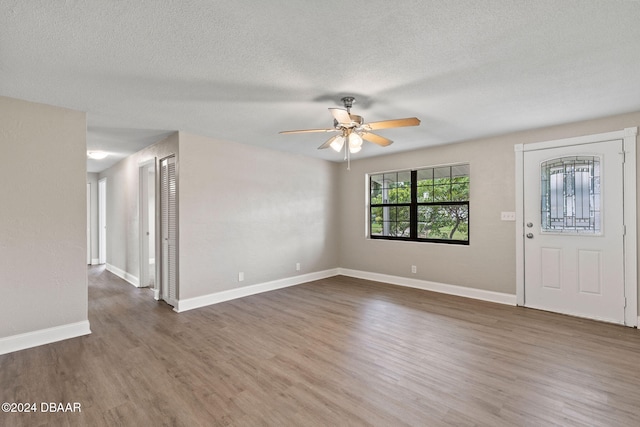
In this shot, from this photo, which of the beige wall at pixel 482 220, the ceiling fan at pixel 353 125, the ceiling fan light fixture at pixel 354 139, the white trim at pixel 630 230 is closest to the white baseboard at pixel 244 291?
the beige wall at pixel 482 220

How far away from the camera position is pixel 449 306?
398 cm

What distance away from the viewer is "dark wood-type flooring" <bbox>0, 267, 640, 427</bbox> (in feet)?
6.08

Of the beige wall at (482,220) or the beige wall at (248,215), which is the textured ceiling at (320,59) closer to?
the beige wall at (482,220)

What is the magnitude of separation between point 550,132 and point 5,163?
5.83 meters

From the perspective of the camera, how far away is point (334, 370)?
2.37 metres

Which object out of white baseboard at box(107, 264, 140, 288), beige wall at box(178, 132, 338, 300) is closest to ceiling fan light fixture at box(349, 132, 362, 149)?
beige wall at box(178, 132, 338, 300)

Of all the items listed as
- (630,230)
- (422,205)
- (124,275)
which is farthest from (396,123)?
(124,275)

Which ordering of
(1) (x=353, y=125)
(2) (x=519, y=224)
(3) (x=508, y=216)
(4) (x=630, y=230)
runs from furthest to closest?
1. (3) (x=508, y=216)
2. (2) (x=519, y=224)
3. (4) (x=630, y=230)
4. (1) (x=353, y=125)

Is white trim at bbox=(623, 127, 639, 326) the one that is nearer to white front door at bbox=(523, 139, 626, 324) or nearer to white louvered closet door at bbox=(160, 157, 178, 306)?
white front door at bbox=(523, 139, 626, 324)

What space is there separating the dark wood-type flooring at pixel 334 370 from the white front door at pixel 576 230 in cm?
29

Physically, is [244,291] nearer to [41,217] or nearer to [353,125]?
[41,217]

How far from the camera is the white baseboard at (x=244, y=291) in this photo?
3857mm

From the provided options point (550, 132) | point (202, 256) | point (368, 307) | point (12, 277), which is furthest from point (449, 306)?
point (12, 277)

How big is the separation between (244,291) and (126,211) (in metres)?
3.00
